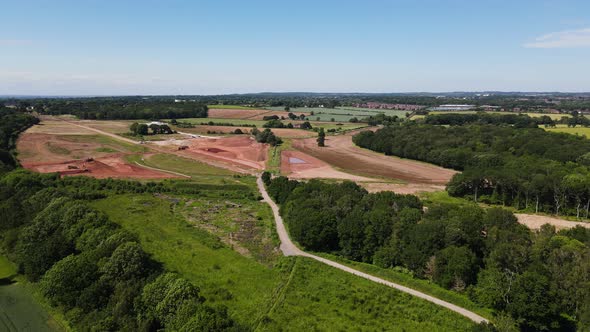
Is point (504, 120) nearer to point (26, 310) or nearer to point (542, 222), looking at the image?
point (542, 222)

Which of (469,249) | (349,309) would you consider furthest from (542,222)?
(349,309)

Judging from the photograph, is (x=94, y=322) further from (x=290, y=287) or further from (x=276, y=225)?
(x=276, y=225)

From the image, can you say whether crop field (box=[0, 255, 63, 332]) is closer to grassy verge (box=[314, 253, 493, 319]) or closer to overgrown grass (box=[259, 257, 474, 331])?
overgrown grass (box=[259, 257, 474, 331])

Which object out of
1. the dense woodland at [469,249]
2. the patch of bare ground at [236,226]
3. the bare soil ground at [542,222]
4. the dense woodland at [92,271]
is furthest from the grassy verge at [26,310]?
the bare soil ground at [542,222]

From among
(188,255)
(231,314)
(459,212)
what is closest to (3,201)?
(188,255)

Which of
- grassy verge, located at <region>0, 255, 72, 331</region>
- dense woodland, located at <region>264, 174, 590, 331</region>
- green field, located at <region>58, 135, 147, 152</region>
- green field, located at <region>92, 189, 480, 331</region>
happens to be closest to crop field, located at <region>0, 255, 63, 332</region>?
grassy verge, located at <region>0, 255, 72, 331</region>

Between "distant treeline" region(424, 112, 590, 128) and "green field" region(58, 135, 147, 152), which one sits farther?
"distant treeline" region(424, 112, 590, 128)
